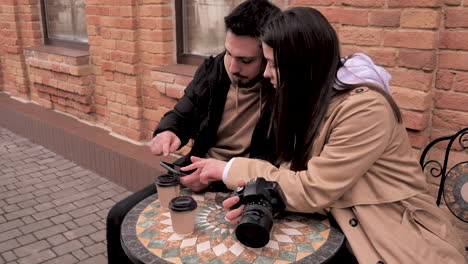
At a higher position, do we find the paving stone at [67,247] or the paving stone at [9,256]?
the paving stone at [9,256]

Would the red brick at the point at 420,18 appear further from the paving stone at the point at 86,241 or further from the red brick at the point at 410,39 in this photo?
the paving stone at the point at 86,241

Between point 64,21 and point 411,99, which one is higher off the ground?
point 64,21

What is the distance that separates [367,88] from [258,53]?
2.02 feet

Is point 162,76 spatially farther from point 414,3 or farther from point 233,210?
point 233,210

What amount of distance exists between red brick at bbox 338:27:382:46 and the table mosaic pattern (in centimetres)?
79

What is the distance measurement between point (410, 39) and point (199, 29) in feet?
7.01

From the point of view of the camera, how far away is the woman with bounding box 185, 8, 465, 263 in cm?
159

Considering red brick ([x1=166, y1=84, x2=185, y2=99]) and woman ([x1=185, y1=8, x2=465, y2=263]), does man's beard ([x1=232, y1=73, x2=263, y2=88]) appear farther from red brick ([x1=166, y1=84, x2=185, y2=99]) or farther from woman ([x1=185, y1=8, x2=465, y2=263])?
red brick ([x1=166, y1=84, x2=185, y2=99])

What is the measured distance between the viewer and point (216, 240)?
157 cm

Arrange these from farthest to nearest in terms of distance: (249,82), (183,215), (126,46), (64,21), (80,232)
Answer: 1. (64,21)
2. (126,46)
3. (80,232)
4. (249,82)
5. (183,215)

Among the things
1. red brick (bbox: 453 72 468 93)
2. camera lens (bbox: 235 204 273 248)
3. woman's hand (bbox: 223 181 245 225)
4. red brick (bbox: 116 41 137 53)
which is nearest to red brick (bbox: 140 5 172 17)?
red brick (bbox: 116 41 137 53)

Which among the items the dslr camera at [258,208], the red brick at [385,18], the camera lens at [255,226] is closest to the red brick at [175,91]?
the red brick at [385,18]

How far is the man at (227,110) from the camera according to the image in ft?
6.85

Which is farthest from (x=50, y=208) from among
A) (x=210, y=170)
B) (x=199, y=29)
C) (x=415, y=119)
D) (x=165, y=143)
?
(x=415, y=119)
